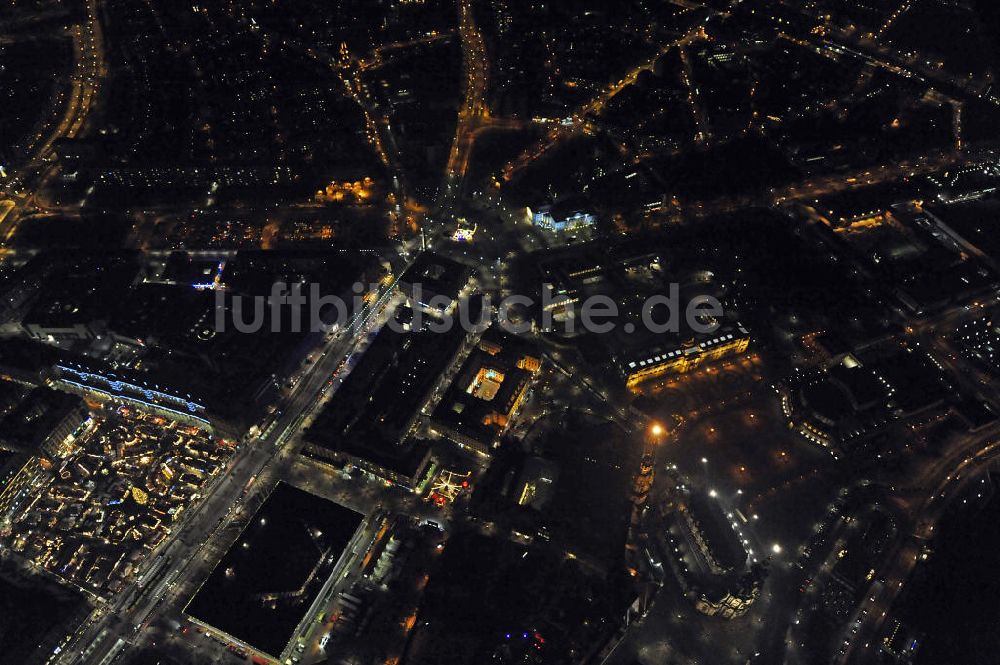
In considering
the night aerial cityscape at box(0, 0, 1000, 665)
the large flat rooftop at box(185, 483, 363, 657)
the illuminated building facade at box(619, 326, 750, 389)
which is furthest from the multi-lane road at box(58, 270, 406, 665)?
the illuminated building facade at box(619, 326, 750, 389)

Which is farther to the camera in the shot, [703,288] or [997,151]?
[997,151]

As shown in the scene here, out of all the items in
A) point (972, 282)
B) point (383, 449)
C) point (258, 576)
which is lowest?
point (258, 576)

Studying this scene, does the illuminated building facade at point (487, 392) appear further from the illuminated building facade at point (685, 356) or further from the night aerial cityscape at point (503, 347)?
the illuminated building facade at point (685, 356)

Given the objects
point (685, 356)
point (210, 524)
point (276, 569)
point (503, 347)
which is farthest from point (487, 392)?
point (210, 524)

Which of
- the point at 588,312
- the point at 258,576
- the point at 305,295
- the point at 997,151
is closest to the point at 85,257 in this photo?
the point at 305,295

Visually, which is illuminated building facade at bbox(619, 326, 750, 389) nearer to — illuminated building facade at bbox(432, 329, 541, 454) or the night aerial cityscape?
the night aerial cityscape

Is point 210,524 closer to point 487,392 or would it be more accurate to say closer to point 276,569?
point 276,569

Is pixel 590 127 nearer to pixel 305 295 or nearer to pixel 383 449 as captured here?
pixel 305 295
